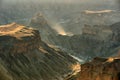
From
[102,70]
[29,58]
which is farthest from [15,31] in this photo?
[102,70]

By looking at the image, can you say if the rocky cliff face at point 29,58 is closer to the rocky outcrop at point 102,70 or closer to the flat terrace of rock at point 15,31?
the flat terrace of rock at point 15,31


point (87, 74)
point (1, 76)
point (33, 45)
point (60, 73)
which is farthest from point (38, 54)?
point (87, 74)

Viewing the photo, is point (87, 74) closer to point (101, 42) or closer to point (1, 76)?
point (1, 76)

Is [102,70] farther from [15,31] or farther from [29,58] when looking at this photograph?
[15,31]

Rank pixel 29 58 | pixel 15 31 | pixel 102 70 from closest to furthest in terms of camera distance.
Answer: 1. pixel 102 70
2. pixel 29 58
3. pixel 15 31

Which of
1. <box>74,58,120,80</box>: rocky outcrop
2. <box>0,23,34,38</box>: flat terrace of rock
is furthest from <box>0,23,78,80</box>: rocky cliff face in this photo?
<box>74,58,120,80</box>: rocky outcrop
